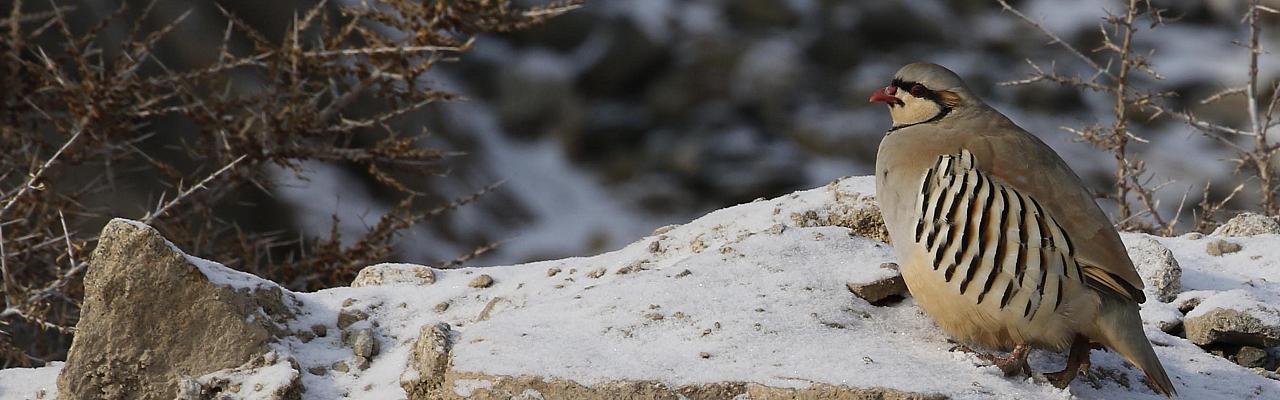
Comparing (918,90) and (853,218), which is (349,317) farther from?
(918,90)

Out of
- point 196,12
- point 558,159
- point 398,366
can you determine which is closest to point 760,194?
point 558,159

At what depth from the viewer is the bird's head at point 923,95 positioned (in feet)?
12.7

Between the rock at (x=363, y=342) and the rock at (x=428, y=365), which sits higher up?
the rock at (x=363, y=342)

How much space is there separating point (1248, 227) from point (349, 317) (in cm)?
301

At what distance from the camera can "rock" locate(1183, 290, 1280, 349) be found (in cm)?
394

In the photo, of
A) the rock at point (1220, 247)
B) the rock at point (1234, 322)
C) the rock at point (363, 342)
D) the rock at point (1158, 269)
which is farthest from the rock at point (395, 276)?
the rock at point (1220, 247)

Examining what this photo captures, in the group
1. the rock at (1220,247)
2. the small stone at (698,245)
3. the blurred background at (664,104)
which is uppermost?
the blurred background at (664,104)

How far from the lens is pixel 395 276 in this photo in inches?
167

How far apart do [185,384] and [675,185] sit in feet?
30.2

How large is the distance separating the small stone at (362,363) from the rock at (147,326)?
0.80ft

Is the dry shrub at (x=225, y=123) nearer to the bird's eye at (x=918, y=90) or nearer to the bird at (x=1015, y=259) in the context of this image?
the bird's eye at (x=918, y=90)

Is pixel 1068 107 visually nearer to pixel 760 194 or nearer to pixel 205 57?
pixel 760 194

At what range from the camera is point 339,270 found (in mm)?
5660

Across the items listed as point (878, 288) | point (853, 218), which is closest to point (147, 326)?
point (878, 288)
